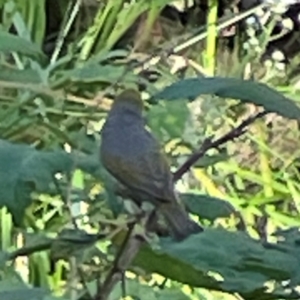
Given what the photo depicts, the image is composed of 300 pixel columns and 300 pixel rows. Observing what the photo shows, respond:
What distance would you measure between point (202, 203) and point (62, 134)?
1.96 feet

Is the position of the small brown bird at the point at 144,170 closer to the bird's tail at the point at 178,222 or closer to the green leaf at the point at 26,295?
the bird's tail at the point at 178,222

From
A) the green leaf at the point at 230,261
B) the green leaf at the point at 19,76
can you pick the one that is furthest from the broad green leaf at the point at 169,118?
the green leaf at the point at 230,261

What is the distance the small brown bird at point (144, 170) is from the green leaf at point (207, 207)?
20 millimetres

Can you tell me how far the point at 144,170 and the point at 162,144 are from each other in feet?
0.88

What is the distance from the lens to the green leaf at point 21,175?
53 cm

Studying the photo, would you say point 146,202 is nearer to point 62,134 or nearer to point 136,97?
point 136,97

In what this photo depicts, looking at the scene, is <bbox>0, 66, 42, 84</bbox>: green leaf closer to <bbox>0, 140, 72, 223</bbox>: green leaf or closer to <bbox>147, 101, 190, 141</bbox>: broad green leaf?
<bbox>147, 101, 190, 141</bbox>: broad green leaf

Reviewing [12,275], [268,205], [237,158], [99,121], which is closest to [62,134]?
[12,275]

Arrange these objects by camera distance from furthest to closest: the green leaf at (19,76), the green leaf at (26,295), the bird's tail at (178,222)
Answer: the green leaf at (19,76) < the bird's tail at (178,222) < the green leaf at (26,295)

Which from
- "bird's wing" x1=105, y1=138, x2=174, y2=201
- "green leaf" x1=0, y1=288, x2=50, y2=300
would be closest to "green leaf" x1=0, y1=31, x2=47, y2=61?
"bird's wing" x1=105, y1=138, x2=174, y2=201

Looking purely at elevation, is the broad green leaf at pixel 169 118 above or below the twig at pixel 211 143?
below

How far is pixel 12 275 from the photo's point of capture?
3.35 feet

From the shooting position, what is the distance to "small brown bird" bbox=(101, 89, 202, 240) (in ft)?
1.92

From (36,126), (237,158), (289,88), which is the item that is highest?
(36,126)
